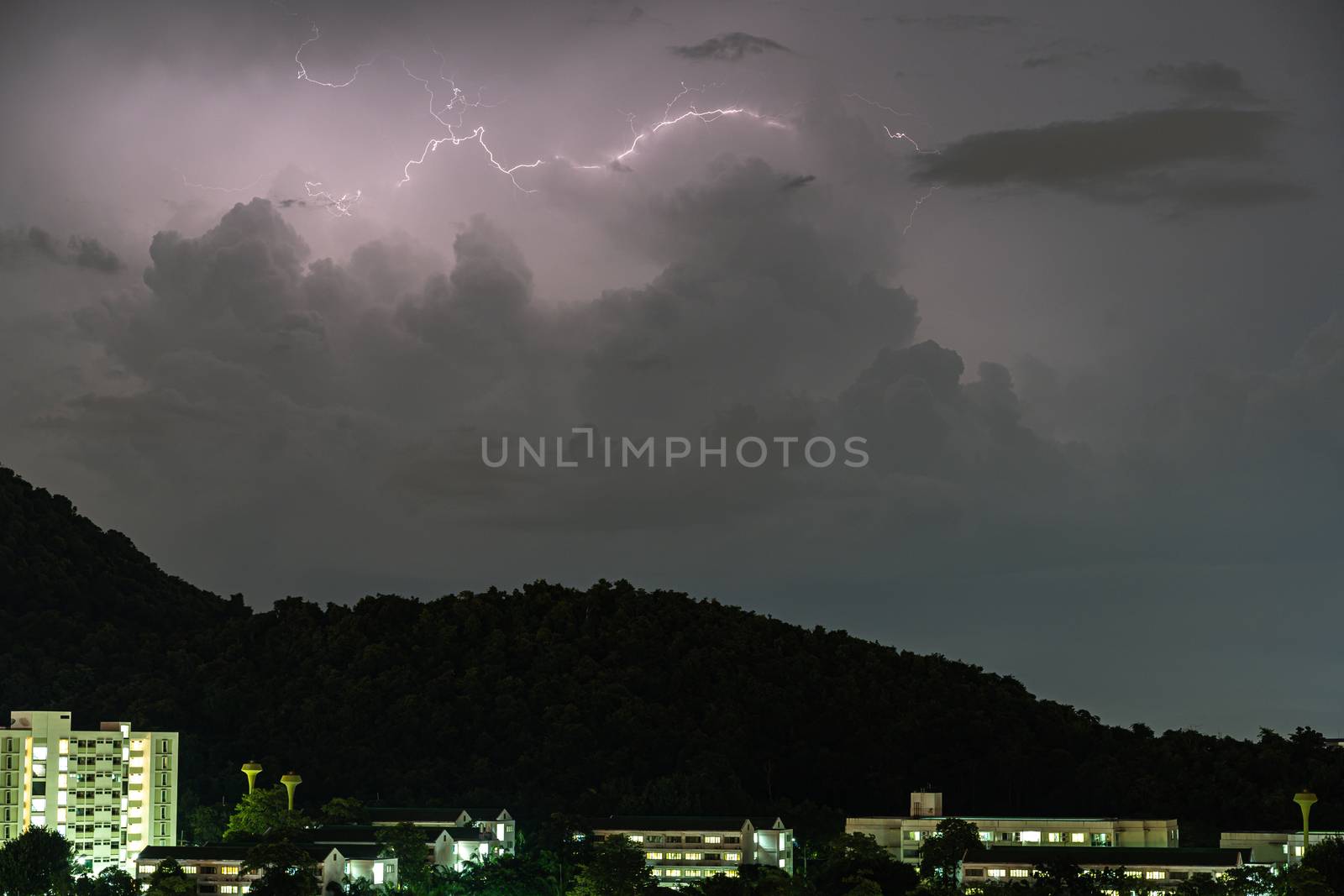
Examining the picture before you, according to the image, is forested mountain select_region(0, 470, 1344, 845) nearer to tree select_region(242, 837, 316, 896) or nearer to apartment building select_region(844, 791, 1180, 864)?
apartment building select_region(844, 791, 1180, 864)

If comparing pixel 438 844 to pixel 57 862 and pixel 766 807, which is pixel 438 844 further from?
pixel 766 807

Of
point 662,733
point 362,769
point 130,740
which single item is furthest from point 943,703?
point 130,740

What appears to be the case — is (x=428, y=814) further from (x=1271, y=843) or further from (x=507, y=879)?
(x=1271, y=843)

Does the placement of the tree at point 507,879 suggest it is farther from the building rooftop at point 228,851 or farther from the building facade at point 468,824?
the building rooftop at point 228,851

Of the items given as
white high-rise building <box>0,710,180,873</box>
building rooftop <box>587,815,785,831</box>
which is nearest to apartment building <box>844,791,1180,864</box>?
building rooftop <box>587,815,785,831</box>

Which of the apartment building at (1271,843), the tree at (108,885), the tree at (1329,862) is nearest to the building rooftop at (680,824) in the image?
the apartment building at (1271,843)

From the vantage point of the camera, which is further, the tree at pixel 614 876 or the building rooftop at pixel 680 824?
the building rooftop at pixel 680 824

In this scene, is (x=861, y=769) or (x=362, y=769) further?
(x=861, y=769)
